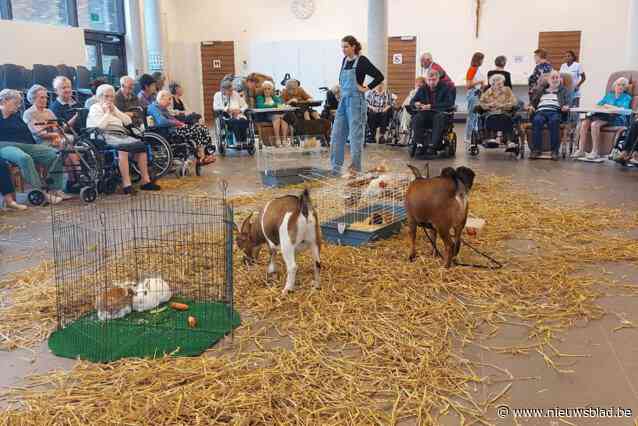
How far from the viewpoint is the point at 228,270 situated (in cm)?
270

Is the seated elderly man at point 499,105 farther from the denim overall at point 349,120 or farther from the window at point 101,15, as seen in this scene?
the window at point 101,15

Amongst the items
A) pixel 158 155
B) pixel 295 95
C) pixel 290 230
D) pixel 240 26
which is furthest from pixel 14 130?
pixel 240 26

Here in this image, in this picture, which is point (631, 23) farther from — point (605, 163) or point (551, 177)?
point (551, 177)

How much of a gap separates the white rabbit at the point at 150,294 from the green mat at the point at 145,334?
5 centimetres

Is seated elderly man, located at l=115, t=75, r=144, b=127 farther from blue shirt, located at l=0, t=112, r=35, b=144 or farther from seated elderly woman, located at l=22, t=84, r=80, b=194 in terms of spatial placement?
blue shirt, located at l=0, t=112, r=35, b=144

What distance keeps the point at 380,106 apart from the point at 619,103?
3.77 metres

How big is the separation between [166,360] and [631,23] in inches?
427

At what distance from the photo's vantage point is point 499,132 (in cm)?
840

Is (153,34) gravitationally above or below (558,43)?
above

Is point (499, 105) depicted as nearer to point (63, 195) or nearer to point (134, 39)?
point (63, 195)

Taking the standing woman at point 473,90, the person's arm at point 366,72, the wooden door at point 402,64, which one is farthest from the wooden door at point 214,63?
the person's arm at point 366,72

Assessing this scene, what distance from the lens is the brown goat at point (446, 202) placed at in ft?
10.7

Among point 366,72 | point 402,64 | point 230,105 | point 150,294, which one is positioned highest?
point 402,64

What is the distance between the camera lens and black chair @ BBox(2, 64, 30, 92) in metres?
8.98
